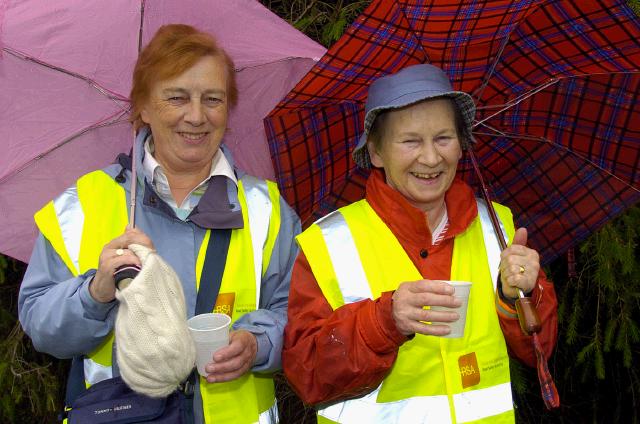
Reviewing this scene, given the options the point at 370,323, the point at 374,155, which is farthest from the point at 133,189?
the point at 370,323

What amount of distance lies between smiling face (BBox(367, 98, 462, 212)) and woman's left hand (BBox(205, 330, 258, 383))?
79cm

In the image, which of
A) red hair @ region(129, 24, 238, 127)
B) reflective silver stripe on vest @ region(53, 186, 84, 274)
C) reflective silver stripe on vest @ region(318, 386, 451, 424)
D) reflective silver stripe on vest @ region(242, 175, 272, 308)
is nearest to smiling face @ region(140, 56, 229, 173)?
red hair @ region(129, 24, 238, 127)

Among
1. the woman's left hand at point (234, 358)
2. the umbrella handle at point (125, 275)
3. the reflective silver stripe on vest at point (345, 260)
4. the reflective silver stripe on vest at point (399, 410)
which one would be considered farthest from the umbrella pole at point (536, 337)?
the umbrella handle at point (125, 275)

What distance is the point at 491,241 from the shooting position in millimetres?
2932

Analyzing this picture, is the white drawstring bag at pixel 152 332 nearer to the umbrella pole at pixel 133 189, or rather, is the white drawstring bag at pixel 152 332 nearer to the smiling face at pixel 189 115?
the umbrella pole at pixel 133 189

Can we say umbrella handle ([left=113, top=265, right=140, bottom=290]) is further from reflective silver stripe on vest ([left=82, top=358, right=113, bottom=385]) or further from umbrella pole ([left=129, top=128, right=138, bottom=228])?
reflective silver stripe on vest ([left=82, top=358, right=113, bottom=385])

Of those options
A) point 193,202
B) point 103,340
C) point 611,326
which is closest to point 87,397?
point 103,340

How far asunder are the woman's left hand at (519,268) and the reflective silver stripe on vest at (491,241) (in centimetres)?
20

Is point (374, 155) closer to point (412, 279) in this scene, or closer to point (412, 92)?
point (412, 92)

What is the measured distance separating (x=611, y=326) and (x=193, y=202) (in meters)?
2.56

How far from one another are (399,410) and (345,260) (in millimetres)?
551

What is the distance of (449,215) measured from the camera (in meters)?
2.91

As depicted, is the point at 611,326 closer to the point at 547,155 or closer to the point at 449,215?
the point at 547,155

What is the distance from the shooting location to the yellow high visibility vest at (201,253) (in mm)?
2814
